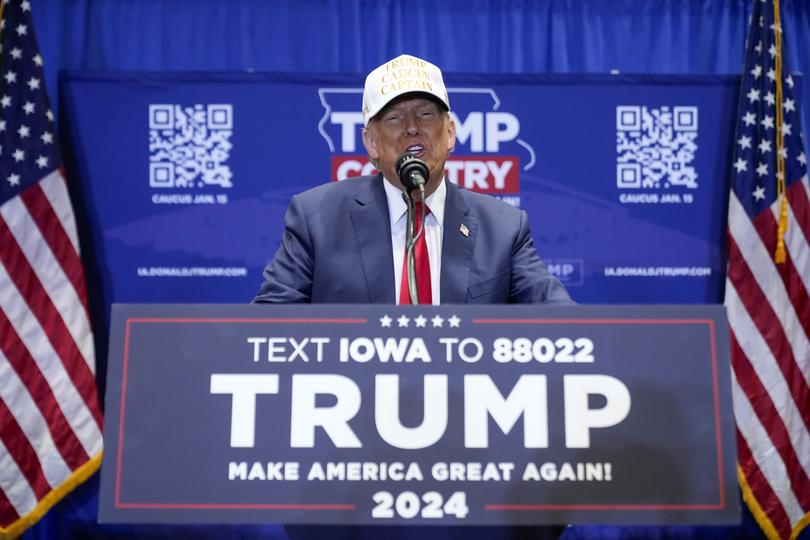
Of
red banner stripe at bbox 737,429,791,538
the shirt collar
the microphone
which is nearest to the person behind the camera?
the microphone

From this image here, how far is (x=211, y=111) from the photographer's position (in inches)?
177

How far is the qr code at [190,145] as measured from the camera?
14.7 ft

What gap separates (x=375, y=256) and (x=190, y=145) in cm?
263

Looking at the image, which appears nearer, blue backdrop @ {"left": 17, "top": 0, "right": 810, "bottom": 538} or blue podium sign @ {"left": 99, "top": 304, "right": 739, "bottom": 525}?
blue podium sign @ {"left": 99, "top": 304, "right": 739, "bottom": 525}

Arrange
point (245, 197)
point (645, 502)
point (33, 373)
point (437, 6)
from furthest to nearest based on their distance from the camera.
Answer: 1. point (437, 6)
2. point (245, 197)
3. point (33, 373)
4. point (645, 502)

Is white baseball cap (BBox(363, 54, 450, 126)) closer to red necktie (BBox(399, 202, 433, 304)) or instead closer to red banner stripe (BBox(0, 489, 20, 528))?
red necktie (BBox(399, 202, 433, 304))

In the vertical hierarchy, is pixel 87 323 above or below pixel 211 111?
below

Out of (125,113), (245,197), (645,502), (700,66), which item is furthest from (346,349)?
(700,66)

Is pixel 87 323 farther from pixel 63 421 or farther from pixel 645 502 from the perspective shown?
pixel 645 502

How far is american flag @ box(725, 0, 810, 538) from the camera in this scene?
13.9ft

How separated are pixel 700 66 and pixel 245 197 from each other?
8.33 feet

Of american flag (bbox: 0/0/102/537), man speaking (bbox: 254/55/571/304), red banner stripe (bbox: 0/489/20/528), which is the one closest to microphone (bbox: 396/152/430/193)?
man speaking (bbox: 254/55/571/304)

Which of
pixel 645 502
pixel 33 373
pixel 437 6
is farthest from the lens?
pixel 437 6

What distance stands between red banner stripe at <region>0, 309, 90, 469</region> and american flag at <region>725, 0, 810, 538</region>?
10.5 ft
